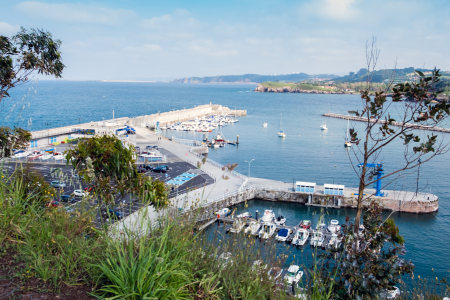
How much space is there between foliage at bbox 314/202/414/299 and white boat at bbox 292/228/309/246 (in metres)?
17.8

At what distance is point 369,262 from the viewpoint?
4234 millimetres

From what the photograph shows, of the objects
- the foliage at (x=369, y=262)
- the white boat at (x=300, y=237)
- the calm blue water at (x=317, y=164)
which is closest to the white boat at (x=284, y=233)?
the white boat at (x=300, y=237)

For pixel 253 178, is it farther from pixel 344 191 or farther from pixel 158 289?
pixel 158 289

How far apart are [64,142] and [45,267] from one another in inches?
1736

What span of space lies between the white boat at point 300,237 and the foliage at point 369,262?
17809 millimetres

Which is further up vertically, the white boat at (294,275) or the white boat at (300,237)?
the white boat at (294,275)

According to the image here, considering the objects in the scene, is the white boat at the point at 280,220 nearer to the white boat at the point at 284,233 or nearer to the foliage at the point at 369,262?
the white boat at the point at 284,233

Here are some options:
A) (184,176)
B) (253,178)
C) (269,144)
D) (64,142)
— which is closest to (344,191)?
(253,178)

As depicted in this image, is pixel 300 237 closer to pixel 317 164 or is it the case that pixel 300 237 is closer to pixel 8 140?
pixel 8 140

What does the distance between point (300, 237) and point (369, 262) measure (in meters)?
19.3

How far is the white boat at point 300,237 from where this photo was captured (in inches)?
850

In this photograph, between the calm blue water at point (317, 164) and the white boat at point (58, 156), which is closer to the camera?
the calm blue water at point (317, 164)

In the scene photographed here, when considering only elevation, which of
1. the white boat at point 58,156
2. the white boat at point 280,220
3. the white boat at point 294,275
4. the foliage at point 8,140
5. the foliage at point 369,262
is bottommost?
the white boat at point 280,220

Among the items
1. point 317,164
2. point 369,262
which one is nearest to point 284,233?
point 369,262
